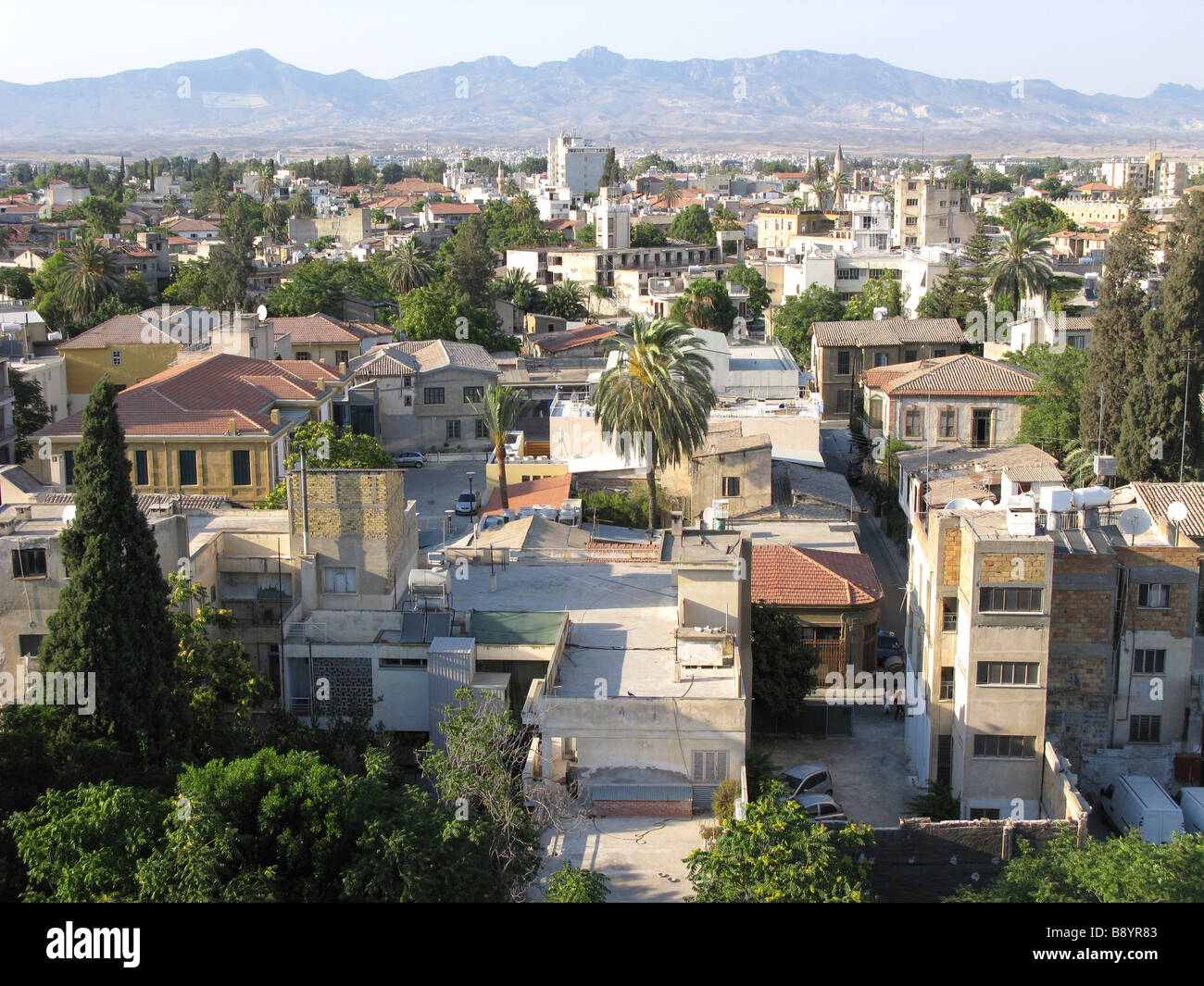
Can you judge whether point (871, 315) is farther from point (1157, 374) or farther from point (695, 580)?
point (695, 580)

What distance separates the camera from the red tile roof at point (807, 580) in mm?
29250

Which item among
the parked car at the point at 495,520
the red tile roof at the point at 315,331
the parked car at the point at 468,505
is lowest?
the parked car at the point at 468,505

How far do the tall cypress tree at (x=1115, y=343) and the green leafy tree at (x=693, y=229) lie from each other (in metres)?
73.8

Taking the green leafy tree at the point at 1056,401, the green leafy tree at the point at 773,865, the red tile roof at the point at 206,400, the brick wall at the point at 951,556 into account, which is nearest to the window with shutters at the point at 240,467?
the red tile roof at the point at 206,400

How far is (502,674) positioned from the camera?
23.0m

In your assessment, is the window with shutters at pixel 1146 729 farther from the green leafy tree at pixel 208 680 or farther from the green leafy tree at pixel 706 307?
the green leafy tree at pixel 706 307

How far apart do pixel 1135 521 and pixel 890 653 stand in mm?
8202

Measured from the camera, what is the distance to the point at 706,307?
250 ft

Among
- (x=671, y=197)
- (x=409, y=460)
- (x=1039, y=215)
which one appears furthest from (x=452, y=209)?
(x=409, y=460)

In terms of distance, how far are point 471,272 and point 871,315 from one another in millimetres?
25377

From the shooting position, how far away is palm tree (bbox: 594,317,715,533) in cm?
3719

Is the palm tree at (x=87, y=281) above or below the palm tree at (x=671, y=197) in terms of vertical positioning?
below

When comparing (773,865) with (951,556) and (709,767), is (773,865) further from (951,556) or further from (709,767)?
(951,556)

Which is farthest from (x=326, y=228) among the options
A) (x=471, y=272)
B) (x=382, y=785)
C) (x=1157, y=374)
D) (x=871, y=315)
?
(x=382, y=785)
